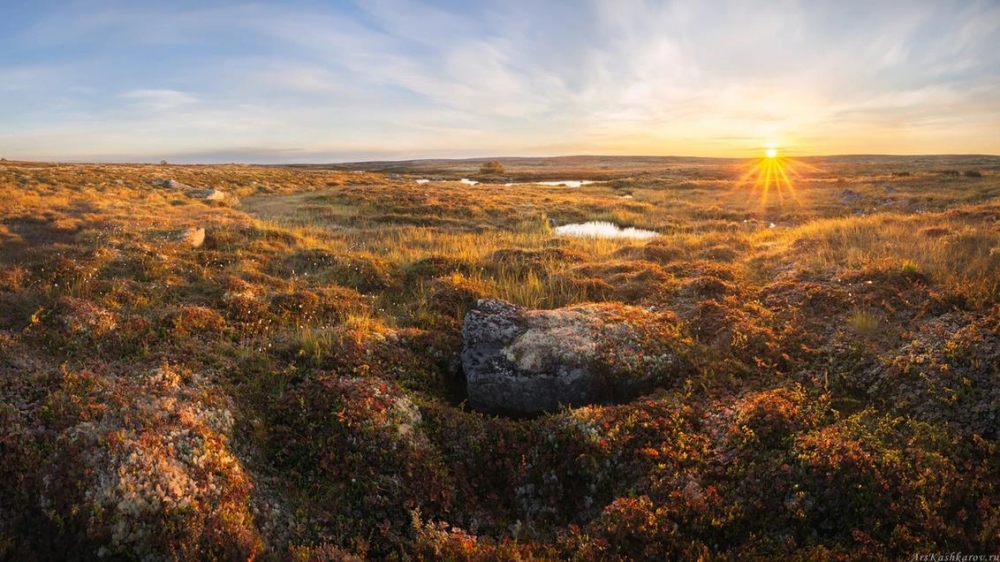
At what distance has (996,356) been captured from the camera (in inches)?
248

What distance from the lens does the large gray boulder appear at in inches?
296

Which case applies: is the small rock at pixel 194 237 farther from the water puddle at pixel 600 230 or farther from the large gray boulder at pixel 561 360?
the water puddle at pixel 600 230

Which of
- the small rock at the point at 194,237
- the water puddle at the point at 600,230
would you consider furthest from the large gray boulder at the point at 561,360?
the water puddle at the point at 600,230

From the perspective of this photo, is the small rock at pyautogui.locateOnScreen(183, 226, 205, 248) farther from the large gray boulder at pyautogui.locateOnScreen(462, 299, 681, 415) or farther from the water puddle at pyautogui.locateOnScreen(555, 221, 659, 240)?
the water puddle at pyautogui.locateOnScreen(555, 221, 659, 240)

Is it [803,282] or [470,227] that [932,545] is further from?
[470,227]

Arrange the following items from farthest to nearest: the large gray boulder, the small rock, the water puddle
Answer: the water puddle
the small rock
the large gray boulder

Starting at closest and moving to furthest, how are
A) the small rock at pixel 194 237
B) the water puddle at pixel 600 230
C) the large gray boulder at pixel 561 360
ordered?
the large gray boulder at pixel 561 360, the small rock at pixel 194 237, the water puddle at pixel 600 230

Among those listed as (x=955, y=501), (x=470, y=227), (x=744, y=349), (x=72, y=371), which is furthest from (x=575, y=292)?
(x=470, y=227)

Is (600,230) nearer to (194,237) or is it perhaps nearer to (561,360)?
(194,237)

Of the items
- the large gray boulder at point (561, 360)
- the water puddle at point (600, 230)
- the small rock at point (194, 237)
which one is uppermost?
the small rock at point (194, 237)

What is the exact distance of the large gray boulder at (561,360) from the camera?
7.52 metres

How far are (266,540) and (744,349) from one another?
693 cm

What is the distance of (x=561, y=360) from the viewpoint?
25.7 feet

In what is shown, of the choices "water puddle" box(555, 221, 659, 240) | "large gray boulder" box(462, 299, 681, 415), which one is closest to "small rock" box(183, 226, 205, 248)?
"large gray boulder" box(462, 299, 681, 415)
